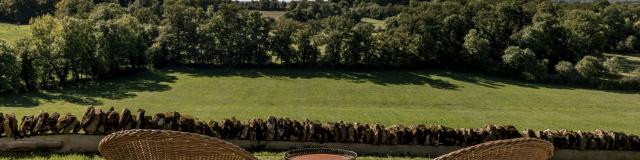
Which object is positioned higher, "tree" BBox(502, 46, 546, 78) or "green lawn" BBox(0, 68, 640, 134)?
"tree" BBox(502, 46, 546, 78)

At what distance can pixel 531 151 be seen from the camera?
5258mm

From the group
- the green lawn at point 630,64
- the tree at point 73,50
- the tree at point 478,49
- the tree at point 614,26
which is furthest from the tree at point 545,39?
the tree at point 73,50

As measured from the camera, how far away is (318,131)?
51.3 ft

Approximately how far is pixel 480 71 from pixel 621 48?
117ft

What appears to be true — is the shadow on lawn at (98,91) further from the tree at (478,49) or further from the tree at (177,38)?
the tree at (478,49)

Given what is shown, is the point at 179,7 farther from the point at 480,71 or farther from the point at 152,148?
the point at 152,148

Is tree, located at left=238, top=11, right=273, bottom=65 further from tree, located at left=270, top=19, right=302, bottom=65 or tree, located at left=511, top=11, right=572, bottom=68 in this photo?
tree, located at left=511, top=11, right=572, bottom=68

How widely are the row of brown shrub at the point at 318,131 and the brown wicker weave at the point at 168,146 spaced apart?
9.43 metres

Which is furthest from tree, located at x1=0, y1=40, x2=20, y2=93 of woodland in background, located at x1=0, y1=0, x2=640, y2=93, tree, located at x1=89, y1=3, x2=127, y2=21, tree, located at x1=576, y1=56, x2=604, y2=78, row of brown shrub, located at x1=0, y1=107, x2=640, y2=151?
tree, located at x1=576, y1=56, x2=604, y2=78

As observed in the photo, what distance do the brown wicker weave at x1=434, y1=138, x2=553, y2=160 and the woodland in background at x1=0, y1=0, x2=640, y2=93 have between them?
6317 centimetres

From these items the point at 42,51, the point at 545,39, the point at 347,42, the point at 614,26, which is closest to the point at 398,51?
the point at 347,42

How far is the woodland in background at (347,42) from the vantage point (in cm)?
6688

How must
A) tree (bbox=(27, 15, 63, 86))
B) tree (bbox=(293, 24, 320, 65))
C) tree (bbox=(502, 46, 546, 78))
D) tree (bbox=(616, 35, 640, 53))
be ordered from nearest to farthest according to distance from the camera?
tree (bbox=(27, 15, 63, 86)) < tree (bbox=(502, 46, 546, 78)) < tree (bbox=(293, 24, 320, 65)) < tree (bbox=(616, 35, 640, 53))

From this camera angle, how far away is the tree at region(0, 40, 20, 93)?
53562 mm
